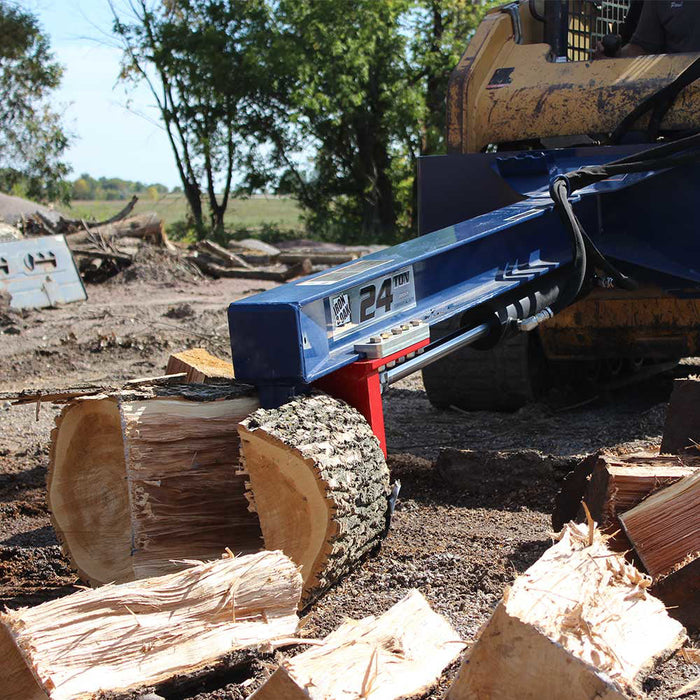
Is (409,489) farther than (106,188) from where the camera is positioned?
No

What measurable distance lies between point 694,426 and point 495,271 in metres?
1.07

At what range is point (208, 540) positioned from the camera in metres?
3.54

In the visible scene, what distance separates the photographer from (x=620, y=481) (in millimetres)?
3438

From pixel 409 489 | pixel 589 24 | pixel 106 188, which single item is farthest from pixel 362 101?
pixel 106 188

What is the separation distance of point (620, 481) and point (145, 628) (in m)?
1.70

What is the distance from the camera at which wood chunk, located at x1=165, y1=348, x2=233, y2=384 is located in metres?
4.57

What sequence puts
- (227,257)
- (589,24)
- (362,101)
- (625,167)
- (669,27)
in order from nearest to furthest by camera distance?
1. (625,167)
2. (669,27)
3. (589,24)
4. (227,257)
5. (362,101)

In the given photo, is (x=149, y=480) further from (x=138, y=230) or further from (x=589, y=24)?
(x=138, y=230)

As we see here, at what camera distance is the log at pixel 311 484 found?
3.12 m

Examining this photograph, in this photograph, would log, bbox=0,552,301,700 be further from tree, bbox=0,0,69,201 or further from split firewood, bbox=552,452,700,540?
tree, bbox=0,0,69,201

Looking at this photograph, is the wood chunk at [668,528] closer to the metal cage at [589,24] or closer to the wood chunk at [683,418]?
the wood chunk at [683,418]

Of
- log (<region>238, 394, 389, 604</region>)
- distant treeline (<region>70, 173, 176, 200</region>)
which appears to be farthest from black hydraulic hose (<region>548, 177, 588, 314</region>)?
distant treeline (<region>70, 173, 176, 200</region>)

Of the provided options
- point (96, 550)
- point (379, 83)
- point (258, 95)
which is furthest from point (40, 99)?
point (96, 550)

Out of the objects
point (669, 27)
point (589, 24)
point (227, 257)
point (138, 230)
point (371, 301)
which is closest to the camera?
point (371, 301)
